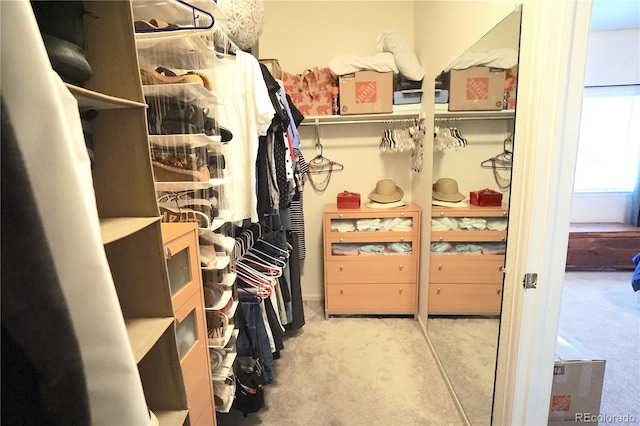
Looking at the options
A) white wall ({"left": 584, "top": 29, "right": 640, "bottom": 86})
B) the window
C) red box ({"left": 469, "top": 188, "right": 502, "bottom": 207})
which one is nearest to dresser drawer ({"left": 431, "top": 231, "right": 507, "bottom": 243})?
red box ({"left": 469, "top": 188, "right": 502, "bottom": 207})

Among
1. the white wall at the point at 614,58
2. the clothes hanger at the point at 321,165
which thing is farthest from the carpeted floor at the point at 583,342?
the white wall at the point at 614,58

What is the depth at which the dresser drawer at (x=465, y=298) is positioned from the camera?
1.44m

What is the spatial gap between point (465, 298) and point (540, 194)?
3.29ft

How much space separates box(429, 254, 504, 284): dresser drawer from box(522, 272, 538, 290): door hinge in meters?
0.19

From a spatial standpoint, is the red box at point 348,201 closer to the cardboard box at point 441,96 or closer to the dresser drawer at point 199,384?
the cardboard box at point 441,96

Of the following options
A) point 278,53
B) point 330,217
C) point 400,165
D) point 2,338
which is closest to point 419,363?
point 330,217

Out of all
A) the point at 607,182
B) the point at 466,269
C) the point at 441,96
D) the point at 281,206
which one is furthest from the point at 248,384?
the point at 607,182

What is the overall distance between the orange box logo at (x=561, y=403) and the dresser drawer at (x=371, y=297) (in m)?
1.27

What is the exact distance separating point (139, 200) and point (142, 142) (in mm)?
135

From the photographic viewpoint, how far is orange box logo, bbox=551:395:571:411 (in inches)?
54.9

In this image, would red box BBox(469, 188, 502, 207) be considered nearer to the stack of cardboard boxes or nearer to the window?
the stack of cardboard boxes

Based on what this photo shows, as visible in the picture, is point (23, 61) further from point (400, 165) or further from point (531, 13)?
point (400, 165)

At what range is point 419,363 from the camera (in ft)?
6.93

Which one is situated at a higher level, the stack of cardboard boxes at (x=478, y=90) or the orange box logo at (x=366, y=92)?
the orange box logo at (x=366, y=92)
